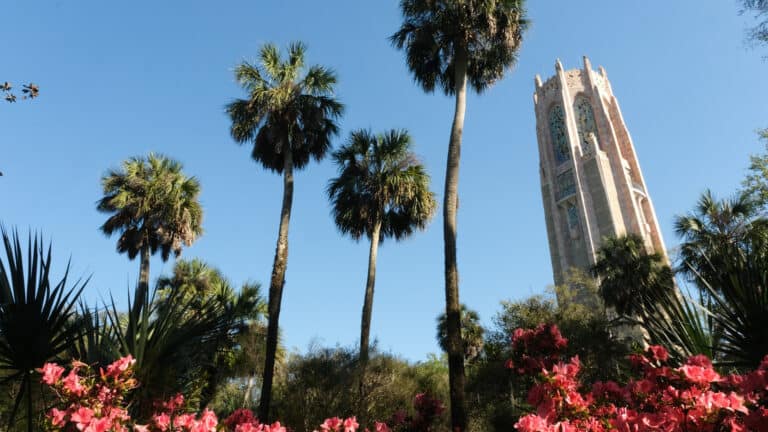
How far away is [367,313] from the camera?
1352 centimetres

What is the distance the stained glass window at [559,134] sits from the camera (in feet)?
174

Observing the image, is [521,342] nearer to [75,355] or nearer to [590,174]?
[75,355]

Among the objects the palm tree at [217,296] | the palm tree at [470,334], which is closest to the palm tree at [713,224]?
the palm tree at [470,334]

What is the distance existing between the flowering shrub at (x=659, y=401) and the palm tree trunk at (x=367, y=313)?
28.3 ft

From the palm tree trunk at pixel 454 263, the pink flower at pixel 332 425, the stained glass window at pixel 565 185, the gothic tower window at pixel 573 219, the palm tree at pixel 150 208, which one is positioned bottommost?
the pink flower at pixel 332 425

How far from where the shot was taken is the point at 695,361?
2.91m

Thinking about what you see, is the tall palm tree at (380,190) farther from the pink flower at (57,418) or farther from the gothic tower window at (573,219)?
the gothic tower window at (573,219)

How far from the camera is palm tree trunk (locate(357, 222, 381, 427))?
11618 millimetres

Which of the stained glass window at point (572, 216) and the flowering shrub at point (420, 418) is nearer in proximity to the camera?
the flowering shrub at point (420, 418)

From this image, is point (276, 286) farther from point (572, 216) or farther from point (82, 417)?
point (572, 216)

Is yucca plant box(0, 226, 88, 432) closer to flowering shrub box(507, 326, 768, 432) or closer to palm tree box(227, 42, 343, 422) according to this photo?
flowering shrub box(507, 326, 768, 432)

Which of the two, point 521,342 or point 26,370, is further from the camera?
point 521,342

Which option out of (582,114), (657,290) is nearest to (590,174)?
(582,114)

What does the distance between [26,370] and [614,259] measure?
22.9 m
